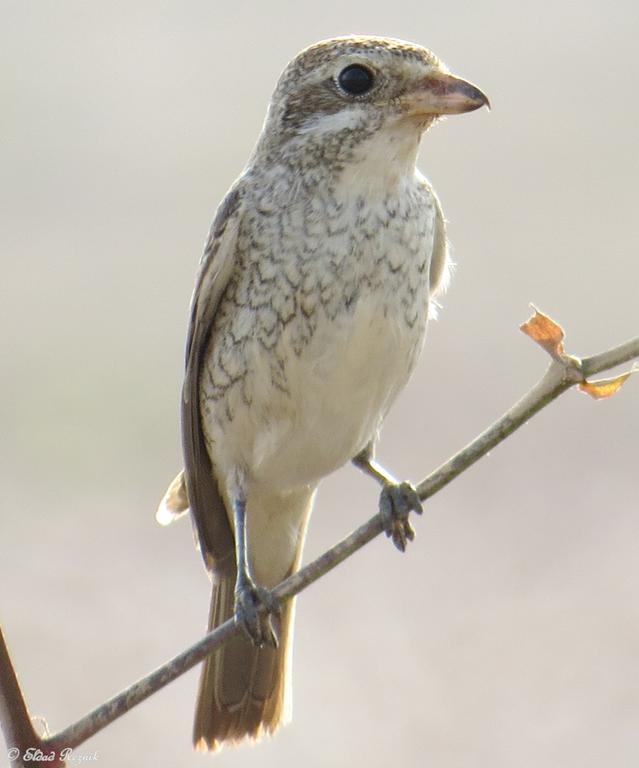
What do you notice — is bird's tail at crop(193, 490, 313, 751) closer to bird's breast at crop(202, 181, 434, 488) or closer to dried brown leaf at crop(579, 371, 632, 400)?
bird's breast at crop(202, 181, 434, 488)

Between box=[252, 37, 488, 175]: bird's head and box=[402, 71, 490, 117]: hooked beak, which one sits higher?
box=[252, 37, 488, 175]: bird's head

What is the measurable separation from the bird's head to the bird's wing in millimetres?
A: 300

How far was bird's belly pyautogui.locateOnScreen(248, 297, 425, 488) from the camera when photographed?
11.5 feet

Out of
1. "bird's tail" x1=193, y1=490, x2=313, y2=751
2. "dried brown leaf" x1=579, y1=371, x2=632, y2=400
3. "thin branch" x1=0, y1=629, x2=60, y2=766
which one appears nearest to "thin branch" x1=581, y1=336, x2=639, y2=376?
"dried brown leaf" x1=579, y1=371, x2=632, y2=400

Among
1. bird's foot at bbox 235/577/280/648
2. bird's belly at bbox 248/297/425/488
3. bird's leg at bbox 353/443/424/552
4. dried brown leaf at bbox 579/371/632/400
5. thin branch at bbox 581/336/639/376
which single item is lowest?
thin branch at bbox 581/336/639/376

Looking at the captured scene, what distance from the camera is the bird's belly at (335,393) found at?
11.5 feet

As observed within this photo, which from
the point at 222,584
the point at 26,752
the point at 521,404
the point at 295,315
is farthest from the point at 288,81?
the point at 26,752

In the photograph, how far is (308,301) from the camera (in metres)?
3.49

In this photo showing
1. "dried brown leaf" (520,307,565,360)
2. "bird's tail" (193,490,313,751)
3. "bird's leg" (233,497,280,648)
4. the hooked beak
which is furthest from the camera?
"bird's tail" (193,490,313,751)

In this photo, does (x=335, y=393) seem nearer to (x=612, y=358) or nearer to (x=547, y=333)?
(x=547, y=333)

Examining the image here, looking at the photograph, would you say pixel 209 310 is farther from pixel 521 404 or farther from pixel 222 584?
pixel 521 404

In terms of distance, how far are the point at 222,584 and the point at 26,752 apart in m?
2.38

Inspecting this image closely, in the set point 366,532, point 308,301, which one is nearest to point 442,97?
point 308,301

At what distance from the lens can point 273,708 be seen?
416cm
